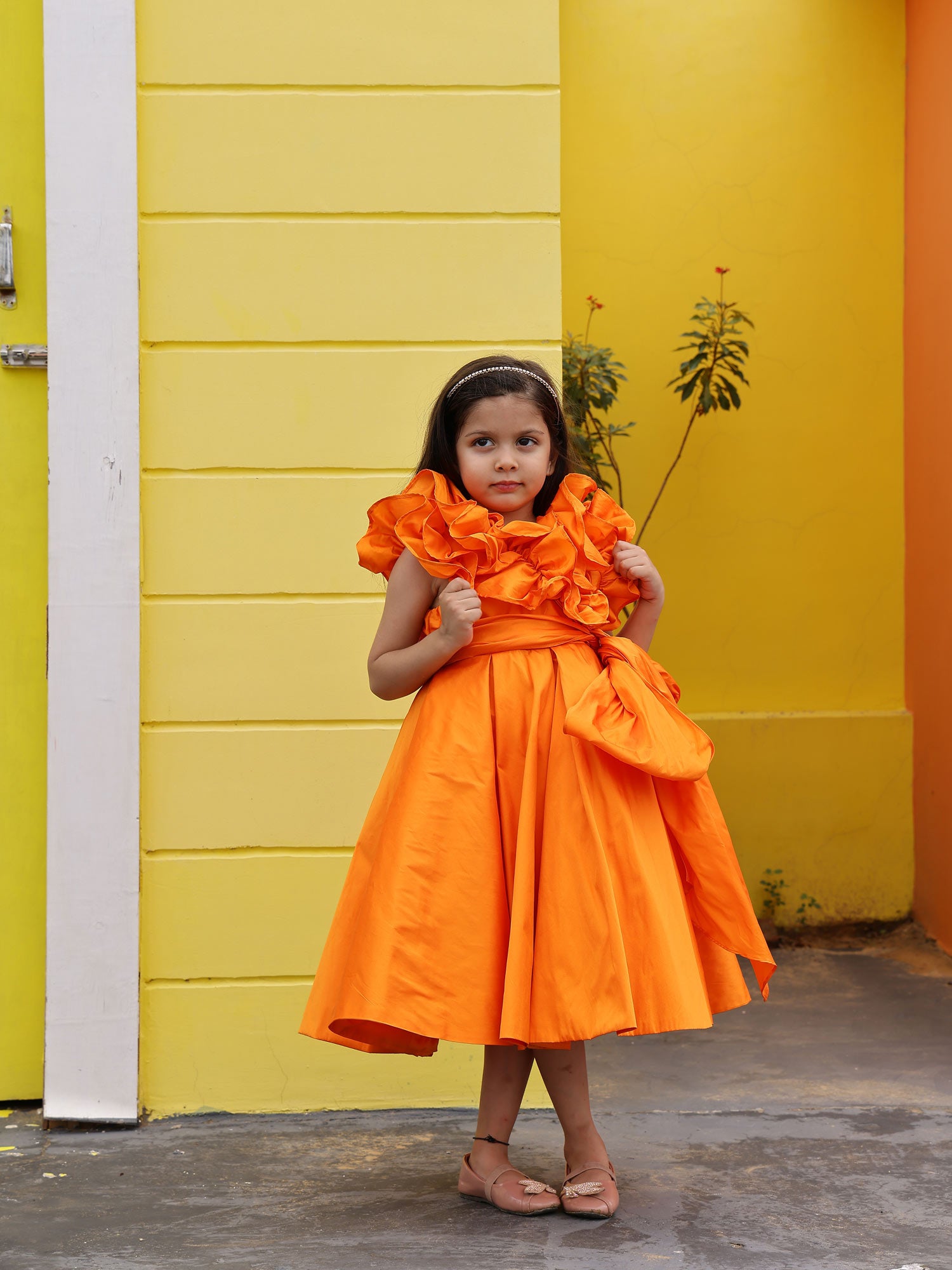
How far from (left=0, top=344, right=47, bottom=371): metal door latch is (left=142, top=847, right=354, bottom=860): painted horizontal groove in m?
1.09

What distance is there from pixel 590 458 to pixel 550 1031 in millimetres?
2568

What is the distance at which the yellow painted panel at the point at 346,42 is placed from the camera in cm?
265

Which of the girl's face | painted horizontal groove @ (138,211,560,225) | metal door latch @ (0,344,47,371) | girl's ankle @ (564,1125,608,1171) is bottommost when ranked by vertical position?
girl's ankle @ (564,1125,608,1171)

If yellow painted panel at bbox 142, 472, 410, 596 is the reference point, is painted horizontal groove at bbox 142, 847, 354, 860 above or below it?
below

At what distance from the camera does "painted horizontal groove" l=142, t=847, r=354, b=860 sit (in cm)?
266

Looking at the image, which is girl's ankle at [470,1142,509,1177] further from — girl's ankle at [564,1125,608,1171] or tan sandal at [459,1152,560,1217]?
girl's ankle at [564,1125,608,1171]

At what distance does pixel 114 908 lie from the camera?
103 inches

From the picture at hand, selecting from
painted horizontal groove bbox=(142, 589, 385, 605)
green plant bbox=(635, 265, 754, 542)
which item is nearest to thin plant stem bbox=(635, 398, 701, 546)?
green plant bbox=(635, 265, 754, 542)

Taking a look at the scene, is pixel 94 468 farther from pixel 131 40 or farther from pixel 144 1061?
pixel 144 1061

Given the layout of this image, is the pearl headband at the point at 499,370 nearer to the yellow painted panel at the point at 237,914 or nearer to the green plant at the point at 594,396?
the yellow painted panel at the point at 237,914

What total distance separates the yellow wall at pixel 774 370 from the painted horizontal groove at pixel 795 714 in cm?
1

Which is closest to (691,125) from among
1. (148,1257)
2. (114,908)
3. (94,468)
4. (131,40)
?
(131,40)

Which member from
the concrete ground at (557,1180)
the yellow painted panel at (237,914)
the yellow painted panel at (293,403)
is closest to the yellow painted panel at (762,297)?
the concrete ground at (557,1180)

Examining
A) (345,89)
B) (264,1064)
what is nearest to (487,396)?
(345,89)
